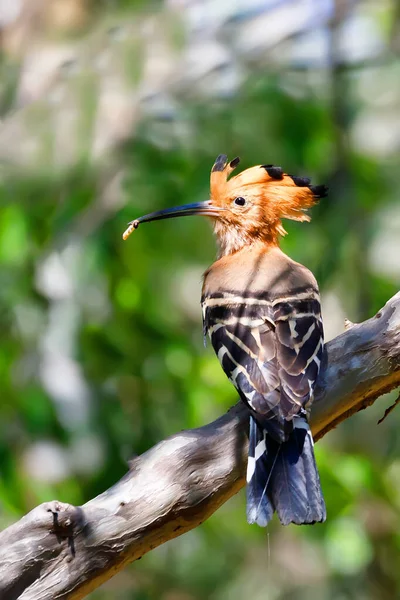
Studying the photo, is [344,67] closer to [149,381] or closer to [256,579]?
[149,381]

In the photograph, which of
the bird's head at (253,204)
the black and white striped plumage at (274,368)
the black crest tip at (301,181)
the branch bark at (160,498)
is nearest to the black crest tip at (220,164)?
the bird's head at (253,204)

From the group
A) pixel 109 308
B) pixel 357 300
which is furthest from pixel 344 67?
pixel 109 308

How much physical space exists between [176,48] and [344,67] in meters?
0.84

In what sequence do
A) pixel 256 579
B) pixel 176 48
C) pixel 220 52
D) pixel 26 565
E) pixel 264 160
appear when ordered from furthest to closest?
pixel 256 579
pixel 220 52
pixel 264 160
pixel 176 48
pixel 26 565

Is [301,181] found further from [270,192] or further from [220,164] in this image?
[220,164]

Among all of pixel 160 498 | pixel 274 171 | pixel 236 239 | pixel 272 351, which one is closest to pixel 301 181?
pixel 274 171

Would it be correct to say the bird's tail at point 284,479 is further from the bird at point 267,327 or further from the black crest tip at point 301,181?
the black crest tip at point 301,181

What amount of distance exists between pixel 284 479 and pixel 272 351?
15.4 inches

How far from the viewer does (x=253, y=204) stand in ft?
11.9

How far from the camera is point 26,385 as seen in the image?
376cm

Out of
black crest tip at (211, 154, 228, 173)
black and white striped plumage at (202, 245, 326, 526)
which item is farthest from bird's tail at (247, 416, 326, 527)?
black crest tip at (211, 154, 228, 173)

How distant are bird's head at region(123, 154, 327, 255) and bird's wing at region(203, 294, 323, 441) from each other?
2.19ft

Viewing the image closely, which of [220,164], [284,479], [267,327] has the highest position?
[220,164]

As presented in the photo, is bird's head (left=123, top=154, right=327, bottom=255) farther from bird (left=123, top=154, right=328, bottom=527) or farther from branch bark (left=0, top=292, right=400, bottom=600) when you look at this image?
branch bark (left=0, top=292, right=400, bottom=600)
